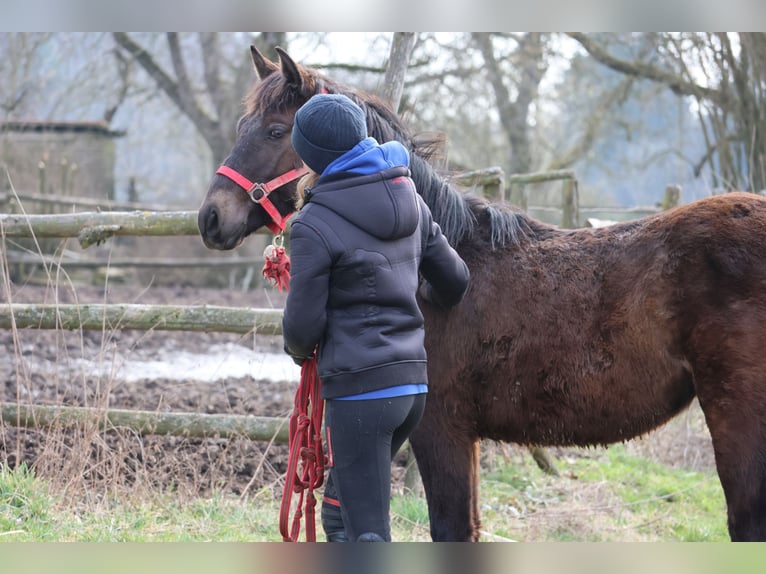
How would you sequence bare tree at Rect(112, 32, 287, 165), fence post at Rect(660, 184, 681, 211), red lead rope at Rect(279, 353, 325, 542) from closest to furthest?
red lead rope at Rect(279, 353, 325, 542) < fence post at Rect(660, 184, 681, 211) < bare tree at Rect(112, 32, 287, 165)

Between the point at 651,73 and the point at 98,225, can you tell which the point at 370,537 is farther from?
the point at 651,73

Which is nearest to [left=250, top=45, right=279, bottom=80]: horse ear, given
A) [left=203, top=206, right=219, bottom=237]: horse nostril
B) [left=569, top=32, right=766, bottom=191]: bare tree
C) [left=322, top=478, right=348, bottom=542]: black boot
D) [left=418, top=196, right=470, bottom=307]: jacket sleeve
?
[left=203, top=206, right=219, bottom=237]: horse nostril

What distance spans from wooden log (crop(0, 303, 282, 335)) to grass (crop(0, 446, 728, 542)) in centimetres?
89

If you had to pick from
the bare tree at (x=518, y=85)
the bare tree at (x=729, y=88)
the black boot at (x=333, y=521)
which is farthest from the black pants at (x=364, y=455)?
the bare tree at (x=518, y=85)

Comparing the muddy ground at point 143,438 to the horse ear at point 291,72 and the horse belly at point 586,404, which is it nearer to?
the horse ear at point 291,72

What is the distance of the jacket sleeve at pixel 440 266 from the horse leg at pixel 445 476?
0.49 meters

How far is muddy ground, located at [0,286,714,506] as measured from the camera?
13.7 feet

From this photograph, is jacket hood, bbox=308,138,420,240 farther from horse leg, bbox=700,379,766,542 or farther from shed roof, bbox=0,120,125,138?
shed roof, bbox=0,120,125,138

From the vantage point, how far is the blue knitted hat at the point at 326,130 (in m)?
2.46

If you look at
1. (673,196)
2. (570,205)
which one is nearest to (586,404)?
(570,205)

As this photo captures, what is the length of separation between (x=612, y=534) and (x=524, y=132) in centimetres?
1416

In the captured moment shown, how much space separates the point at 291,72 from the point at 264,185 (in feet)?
1.59

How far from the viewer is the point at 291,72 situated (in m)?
3.17

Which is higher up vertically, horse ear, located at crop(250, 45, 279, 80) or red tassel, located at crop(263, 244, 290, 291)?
horse ear, located at crop(250, 45, 279, 80)
